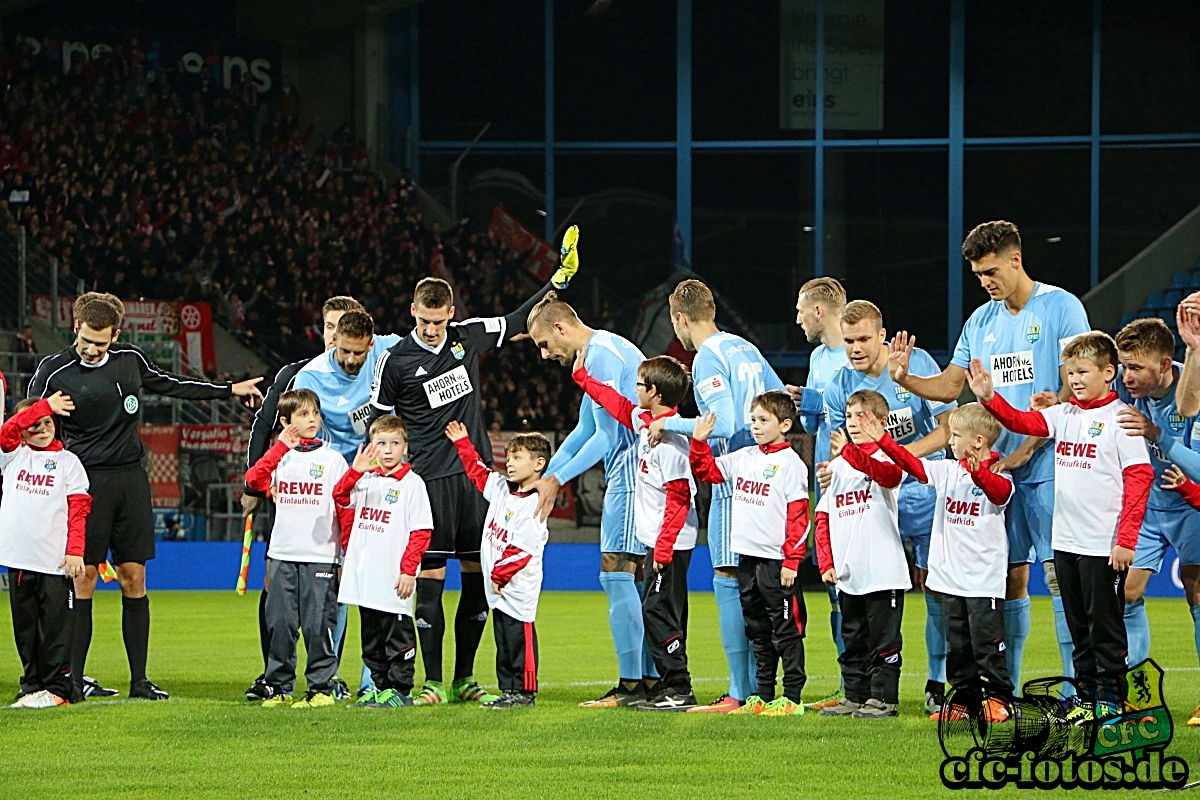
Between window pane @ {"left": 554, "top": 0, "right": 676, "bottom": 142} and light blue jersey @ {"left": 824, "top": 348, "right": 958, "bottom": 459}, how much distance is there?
19895mm

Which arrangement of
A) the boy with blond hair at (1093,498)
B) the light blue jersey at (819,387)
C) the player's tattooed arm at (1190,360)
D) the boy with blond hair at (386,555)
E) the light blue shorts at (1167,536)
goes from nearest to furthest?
1. the player's tattooed arm at (1190,360)
2. the boy with blond hair at (1093,498)
3. the light blue shorts at (1167,536)
4. the boy with blond hair at (386,555)
5. the light blue jersey at (819,387)

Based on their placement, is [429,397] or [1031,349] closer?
[1031,349]

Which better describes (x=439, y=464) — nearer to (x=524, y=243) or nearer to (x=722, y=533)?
(x=722, y=533)

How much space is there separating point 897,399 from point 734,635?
4.73ft

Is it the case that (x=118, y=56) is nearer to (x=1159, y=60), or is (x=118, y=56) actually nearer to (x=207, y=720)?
(x=1159, y=60)

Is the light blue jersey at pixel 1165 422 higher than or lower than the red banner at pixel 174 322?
lower

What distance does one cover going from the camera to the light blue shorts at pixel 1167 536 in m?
6.89

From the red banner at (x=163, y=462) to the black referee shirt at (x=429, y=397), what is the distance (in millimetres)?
10647

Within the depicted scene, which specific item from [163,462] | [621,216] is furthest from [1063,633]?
[621,216]

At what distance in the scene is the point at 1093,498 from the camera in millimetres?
6559

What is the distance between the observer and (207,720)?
7383 millimetres

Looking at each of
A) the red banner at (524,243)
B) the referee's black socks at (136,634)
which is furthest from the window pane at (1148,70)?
the referee's black socks at (136,634)

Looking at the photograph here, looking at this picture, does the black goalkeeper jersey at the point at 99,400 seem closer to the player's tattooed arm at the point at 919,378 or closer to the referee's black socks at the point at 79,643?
the referee's black socks at the point at 79,643

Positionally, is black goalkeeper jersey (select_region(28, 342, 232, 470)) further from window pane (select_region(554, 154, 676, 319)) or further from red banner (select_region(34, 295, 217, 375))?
window pane (select_region(554, 154, 676, 319))
